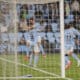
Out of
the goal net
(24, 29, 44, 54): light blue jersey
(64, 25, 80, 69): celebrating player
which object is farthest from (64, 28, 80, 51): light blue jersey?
(24, 29, 44, 54): light blue jersey

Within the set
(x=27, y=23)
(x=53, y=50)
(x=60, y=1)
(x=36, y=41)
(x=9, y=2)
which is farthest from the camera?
(x=53, y=50)

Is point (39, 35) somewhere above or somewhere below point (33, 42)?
above

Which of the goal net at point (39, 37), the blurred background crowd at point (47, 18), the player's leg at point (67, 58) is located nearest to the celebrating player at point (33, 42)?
the goal net at point (39, 37)

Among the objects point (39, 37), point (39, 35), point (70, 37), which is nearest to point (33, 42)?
point (39, 37)

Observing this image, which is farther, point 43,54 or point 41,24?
point 43,54

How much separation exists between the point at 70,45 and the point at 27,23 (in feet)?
6.02

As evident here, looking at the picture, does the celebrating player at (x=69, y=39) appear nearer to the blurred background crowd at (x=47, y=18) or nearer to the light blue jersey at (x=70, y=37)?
the light blue jersey at (x=70, y=37)

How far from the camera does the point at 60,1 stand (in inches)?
405

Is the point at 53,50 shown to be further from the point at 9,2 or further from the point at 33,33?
the point at 9,2

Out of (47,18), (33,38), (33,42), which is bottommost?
(33,42)

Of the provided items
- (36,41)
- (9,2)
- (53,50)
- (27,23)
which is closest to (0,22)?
(9,2)

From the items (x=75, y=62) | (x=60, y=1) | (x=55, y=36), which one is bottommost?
(x=75, y=62)

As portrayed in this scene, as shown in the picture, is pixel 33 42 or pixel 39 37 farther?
pixel 33 42

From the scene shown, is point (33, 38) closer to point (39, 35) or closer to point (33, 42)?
point (33, 42)
